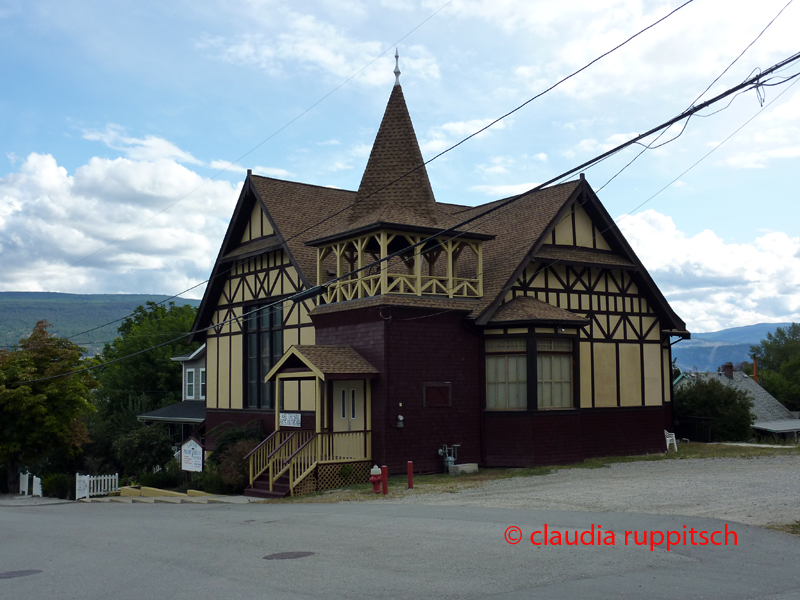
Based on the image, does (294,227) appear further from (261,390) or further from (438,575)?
(438,575)

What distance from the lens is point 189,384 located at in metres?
42.7

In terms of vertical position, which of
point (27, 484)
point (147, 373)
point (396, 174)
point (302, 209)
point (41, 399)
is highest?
point (396, 174)

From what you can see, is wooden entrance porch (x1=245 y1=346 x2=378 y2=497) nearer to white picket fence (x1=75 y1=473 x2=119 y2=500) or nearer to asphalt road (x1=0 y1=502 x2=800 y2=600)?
asphalt road (x1=0 y1=502 x2=800 y2=600)

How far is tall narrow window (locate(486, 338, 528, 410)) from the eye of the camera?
2430 centimetres

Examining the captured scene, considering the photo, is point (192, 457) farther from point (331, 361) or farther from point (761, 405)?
point (761, 405)

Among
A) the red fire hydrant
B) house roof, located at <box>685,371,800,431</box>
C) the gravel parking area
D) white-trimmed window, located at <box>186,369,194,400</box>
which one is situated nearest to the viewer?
the gravel parking area

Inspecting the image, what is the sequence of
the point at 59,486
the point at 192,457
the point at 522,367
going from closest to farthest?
the point at 522,367, the point at 192,457, the point at 59,486

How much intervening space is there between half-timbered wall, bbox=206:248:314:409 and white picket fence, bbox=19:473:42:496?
10.9 m

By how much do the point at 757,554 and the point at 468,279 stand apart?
1520 cm

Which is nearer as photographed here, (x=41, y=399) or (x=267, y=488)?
(x=267, y=488)

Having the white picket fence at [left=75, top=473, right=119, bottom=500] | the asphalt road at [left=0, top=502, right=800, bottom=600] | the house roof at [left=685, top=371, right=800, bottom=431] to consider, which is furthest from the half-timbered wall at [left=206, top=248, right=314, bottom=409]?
the house roof at [left=685, top=371, right=800, bottom=431]

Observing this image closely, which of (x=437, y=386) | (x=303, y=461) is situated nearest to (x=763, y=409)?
(x=437, y=386)

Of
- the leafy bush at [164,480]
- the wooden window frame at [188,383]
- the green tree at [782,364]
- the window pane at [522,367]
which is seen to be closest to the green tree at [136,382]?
the wooden window frame at [188,383]

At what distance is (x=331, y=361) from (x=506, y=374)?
213 inches
